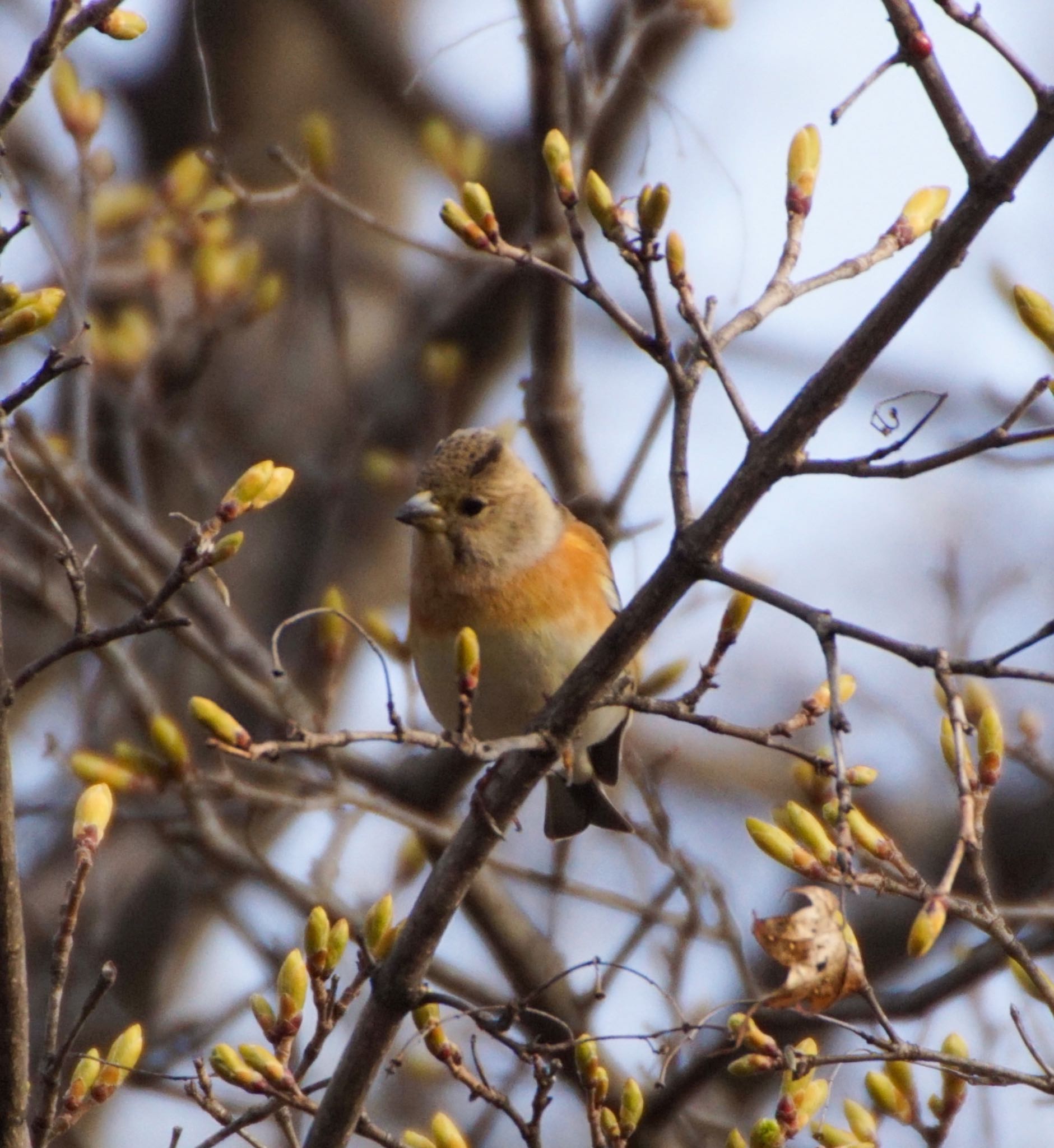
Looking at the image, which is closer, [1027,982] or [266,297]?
[1027,982]

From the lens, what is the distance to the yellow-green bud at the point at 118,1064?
8.72 feet

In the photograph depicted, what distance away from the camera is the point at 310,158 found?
549cm

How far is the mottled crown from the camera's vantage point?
4332mm

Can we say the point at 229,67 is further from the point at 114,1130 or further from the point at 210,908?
the point at 114,1130

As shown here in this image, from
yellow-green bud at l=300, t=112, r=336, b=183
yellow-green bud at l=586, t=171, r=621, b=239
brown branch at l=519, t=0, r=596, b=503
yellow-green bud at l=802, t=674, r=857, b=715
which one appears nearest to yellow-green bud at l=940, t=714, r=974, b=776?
yellow-green bud at l=802, t=674, r=857, b=715

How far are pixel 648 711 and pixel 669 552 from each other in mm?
325

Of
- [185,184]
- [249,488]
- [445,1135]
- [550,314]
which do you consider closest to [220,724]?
[249,488]

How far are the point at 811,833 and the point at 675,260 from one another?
1.07m

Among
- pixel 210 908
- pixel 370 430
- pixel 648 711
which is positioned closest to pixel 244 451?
pixel 370 430

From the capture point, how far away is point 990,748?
2.72m

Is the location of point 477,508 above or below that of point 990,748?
above

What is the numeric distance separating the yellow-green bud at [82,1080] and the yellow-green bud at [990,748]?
1.68 meters

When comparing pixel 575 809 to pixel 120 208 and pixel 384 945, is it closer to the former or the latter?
pixel 384 945

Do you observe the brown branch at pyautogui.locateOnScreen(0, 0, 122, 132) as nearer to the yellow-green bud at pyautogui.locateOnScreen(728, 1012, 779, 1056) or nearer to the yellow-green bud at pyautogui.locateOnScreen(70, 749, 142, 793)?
the yellow-green bud at pyautogui.locateOnScreen(728, 1012, 779, 1056)
